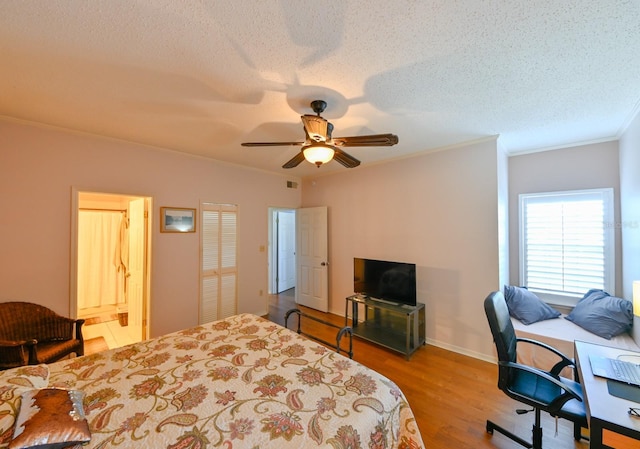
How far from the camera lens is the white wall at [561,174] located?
9.57 ft

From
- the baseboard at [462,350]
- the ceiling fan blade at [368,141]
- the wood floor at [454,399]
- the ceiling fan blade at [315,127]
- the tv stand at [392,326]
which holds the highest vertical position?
the ceiling fan blade at [315,127]

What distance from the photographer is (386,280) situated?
3578mm

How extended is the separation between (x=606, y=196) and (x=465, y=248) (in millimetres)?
1629

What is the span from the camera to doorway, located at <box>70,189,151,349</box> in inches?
150

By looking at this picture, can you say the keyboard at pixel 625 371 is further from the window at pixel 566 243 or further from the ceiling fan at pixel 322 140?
the ceiling fan at pixel 322 140

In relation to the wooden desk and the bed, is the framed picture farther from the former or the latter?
the wooden desk

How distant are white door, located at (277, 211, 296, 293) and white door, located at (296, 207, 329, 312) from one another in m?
1.16

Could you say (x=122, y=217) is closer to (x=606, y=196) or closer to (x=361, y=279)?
(x=361, y=279)

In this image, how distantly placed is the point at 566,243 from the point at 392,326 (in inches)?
94.2

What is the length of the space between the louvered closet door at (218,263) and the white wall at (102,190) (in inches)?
4.3

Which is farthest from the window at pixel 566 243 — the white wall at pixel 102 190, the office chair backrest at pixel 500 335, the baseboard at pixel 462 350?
the white wall at pixel 102 190

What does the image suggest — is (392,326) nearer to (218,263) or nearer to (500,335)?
(500,335)

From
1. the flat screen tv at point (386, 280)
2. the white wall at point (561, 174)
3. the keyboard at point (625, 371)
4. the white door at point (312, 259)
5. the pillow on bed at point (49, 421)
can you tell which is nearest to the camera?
the pillow on bed at point (49, 421)

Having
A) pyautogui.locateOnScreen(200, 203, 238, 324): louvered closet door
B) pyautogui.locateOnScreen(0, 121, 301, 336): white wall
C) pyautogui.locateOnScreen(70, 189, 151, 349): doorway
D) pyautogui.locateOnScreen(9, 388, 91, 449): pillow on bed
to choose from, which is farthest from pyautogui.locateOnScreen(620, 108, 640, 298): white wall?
pyautogui.locateOnScreen(70, 189, 151, 349): doorway
